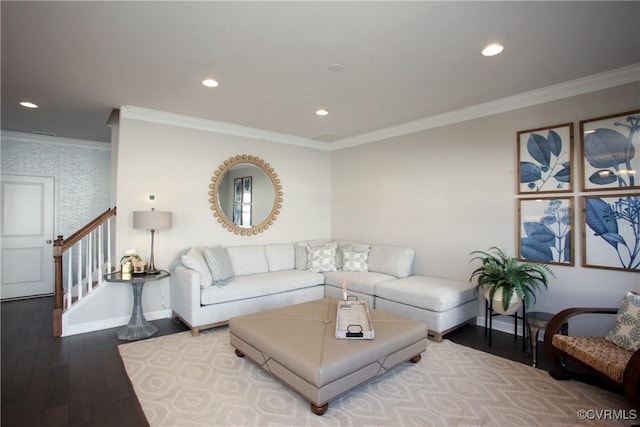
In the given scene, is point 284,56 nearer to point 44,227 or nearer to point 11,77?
point 11,77

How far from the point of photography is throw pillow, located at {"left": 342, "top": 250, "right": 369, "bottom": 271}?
193 inches

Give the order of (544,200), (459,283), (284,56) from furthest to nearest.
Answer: (459,283), (544,200), (284,56)

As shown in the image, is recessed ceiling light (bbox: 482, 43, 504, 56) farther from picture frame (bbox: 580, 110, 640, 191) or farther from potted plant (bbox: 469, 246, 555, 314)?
potted plant (bbox: 469, 246, 555, 314)

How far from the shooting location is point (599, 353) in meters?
2.28

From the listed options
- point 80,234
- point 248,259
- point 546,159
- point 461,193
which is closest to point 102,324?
point 80,234

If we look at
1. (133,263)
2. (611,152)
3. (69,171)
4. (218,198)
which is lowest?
(133,263)

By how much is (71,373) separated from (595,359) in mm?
4093

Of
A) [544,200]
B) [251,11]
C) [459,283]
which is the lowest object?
[459,283]

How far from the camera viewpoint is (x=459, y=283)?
3.95 metres

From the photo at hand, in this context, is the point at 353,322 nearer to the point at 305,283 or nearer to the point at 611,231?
the point at 305,283

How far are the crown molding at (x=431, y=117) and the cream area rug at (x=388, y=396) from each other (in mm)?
2737

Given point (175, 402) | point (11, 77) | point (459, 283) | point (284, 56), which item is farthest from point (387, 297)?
point (11, 77)

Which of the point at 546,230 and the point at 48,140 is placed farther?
the point at 48,140

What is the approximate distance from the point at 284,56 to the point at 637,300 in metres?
3.32
